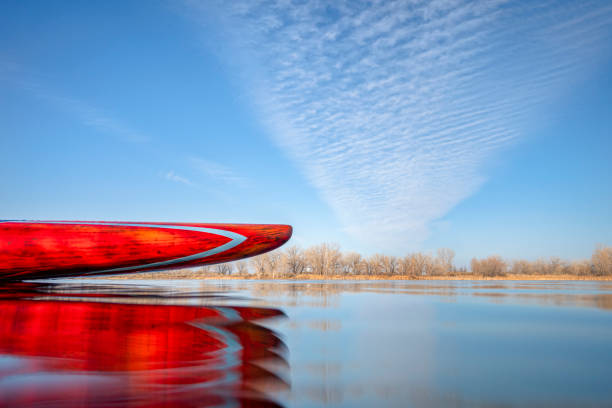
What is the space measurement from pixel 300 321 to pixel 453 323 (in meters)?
2.14

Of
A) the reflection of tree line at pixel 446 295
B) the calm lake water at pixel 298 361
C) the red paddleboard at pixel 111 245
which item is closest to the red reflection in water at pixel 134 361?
the calm lake water at pixel 298 361

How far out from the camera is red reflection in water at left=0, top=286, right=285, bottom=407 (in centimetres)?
194

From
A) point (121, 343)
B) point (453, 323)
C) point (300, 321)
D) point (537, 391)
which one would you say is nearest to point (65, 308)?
point (121, 343)

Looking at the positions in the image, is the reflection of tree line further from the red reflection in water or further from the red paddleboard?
the red reflection in water

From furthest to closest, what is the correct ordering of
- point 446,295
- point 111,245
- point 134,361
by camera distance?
point 446,295, point 111,245, point 134,361

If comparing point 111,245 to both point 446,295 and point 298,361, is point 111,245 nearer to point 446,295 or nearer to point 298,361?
point 298,361

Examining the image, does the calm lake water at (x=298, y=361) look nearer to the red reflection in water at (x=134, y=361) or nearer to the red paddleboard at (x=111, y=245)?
the red reflection in water at (x=134, y=361)

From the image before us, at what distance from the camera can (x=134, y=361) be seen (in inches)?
106

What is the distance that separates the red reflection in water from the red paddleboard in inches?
181

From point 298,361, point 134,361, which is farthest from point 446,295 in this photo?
point 134,361

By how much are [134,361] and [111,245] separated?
771cm

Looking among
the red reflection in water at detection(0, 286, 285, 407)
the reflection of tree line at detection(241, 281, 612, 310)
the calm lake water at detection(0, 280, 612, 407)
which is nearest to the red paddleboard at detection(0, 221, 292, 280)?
the reflection of tree line at detection(241, 281, 612, 310)

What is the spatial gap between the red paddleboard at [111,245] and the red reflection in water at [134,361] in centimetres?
460

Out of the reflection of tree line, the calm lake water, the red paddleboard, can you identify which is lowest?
the reflection of tree line
